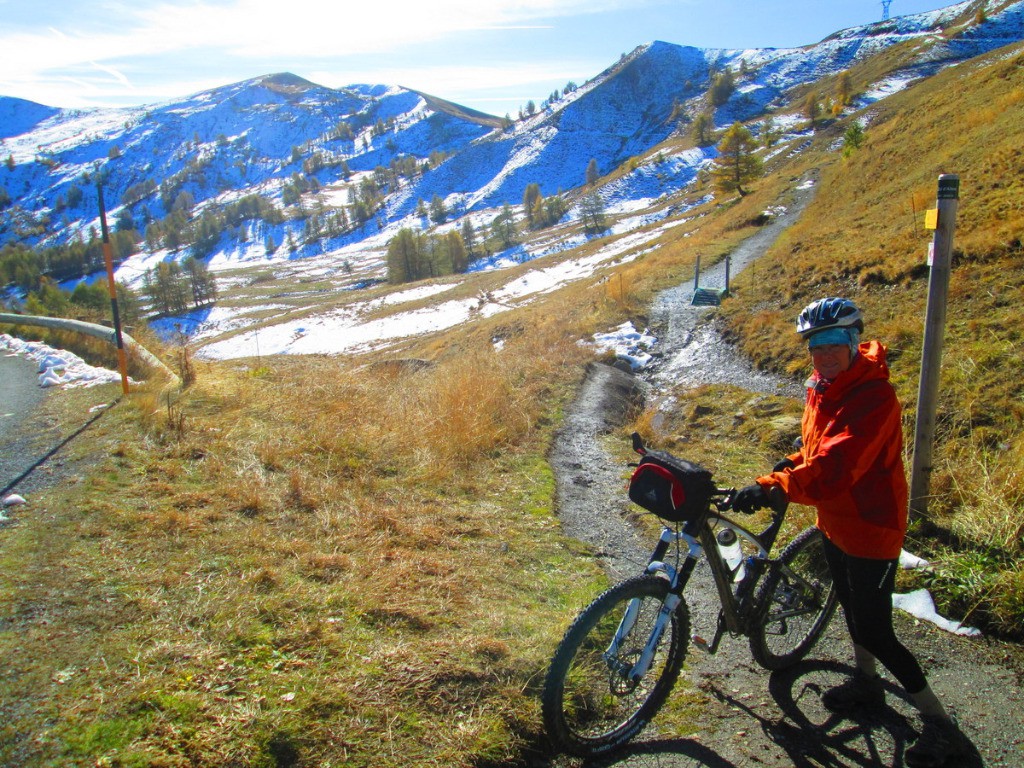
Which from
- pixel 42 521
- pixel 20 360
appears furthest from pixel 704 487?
pixel 20 360

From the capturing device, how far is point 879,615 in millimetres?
3033

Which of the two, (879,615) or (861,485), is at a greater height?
(861,485)

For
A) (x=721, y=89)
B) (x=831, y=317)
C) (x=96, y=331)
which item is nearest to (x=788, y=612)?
(x=831, y=317)

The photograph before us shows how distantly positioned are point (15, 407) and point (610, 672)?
8.61m

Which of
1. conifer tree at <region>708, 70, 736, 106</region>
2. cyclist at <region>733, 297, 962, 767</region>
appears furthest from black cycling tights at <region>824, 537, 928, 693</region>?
conifer tree at <region>708, 70, 736, 106</region>

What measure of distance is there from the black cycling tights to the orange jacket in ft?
0.27

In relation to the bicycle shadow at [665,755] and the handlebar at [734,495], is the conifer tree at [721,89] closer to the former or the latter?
the handlebar at [734,495]

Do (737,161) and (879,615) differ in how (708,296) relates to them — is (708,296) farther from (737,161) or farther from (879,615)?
(737,161)

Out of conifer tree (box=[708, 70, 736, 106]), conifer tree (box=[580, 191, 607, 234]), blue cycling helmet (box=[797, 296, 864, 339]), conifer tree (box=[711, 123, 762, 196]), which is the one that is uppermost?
conifer tree (box=[708, 70, 736, 106])

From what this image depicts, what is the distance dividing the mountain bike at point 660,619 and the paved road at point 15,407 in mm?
5356

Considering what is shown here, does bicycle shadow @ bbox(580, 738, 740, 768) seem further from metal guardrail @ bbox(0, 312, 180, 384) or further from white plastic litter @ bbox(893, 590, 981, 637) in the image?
metal guardrail @ bbox(0, 312, 180, 384)

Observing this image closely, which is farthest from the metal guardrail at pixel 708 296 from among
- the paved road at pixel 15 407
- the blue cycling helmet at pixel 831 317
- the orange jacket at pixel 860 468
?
the paved road at pixel 15 407

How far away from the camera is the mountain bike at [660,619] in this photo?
297 centimetres

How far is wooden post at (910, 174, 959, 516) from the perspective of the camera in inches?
181
